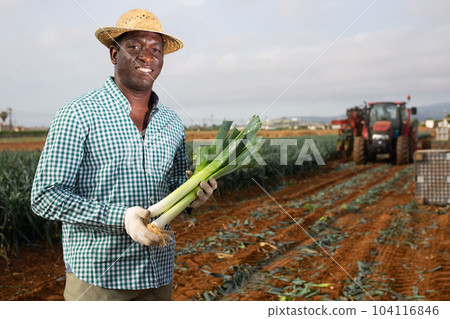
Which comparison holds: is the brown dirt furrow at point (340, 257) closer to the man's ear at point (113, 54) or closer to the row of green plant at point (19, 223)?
the man's ear at point (113, 54)

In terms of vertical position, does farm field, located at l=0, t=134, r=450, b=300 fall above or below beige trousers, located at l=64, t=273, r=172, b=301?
below

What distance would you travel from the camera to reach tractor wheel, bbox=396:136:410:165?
13.4 metres

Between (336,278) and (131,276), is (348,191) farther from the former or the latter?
(131,276)

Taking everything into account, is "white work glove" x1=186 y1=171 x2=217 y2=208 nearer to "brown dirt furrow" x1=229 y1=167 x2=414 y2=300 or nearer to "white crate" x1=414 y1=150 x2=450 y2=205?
"brown dirt furrow" x1=229 y1=167 x2=414 y2=300

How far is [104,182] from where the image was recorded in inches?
61.0

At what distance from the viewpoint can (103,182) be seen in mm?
1549

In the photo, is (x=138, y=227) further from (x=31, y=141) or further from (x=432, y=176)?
(x=31, y=141)

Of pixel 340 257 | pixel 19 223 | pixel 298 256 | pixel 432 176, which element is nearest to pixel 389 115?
pixel 432 176

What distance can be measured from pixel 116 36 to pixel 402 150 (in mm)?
13344

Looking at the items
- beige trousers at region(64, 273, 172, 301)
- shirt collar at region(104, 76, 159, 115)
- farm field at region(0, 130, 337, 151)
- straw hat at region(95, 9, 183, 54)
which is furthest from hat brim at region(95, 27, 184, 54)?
farm field at region(0, 130, 337, 151)

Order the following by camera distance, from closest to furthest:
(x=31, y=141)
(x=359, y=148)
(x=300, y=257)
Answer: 1. (x=300, y=257)
2. (x=359, y=148)
3. (x=31, y=141)

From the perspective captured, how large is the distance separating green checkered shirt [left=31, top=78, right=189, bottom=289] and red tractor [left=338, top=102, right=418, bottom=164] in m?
12.8

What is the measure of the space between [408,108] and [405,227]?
964cm

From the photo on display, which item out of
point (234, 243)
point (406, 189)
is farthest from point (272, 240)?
point (406, 189)
